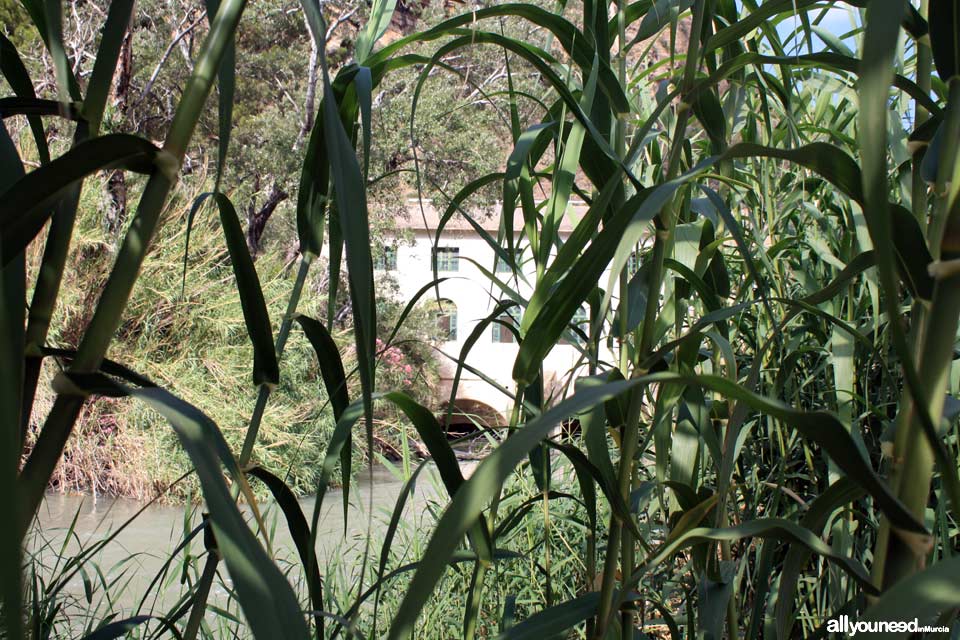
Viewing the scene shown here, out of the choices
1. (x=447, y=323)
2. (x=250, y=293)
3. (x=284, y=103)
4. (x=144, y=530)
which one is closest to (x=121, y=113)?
(x=284, y=103)

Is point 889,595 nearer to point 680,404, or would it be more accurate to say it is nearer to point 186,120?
point 186,120

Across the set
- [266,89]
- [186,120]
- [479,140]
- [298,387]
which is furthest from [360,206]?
[266,89]

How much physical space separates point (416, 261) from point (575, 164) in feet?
32.1

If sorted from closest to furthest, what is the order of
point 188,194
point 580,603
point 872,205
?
point 872,205 → point 580,603 → point 188,194

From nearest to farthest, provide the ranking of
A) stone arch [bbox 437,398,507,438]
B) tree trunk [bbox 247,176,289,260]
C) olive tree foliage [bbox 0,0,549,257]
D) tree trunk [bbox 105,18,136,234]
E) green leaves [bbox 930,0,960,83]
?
green leaves [bbox 930,0,960,83]
stone arch [bbox 437,398,507,438]
tree trunk [bbox 105,18,136,234]
olive tree foliage [bbox 0,0,549,257]
tree trunk [bbox 247,176,289,260]

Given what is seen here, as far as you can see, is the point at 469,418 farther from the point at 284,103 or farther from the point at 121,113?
the point at 284,103

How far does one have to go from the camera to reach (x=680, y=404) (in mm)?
697

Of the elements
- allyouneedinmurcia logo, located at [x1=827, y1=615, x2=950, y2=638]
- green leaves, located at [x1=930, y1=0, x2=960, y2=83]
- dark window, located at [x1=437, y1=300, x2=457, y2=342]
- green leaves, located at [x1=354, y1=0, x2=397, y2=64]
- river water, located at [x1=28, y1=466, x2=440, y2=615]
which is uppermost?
dark window, located at [x1=437, y1=300, x2=457, y2=342]

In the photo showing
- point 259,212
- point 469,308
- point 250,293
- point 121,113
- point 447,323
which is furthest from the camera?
point 469,308

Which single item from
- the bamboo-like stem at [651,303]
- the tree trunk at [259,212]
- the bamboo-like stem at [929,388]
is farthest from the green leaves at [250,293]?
the tree trunk at [259,212]

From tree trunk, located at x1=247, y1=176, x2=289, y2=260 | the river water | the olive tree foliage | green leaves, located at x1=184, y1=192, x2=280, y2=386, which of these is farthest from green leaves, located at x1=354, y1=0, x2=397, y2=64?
tree trunk, located at x1=247, y1=176, x2=289, y2=260

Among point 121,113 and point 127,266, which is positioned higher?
point 121,113

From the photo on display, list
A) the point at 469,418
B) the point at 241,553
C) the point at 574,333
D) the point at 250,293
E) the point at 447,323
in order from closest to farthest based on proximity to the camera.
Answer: the point at 241,553
the point at 250,293
the point at 574,333
the point at 469,418
the point at 447,323

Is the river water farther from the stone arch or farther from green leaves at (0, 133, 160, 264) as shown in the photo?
green leaves at (0, 133, 160, 264)
